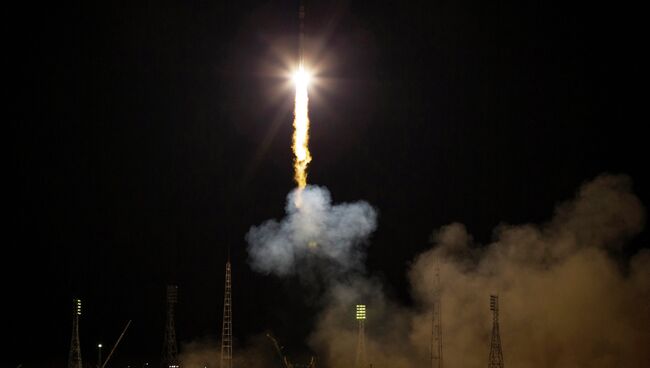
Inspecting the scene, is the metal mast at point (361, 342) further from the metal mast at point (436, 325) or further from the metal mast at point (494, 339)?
the metal mast at point (494, 339)

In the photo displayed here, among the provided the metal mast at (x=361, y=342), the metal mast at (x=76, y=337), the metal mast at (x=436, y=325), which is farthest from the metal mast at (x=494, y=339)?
the metal mast at (x=76, y=337)

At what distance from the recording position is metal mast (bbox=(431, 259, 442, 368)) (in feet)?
210

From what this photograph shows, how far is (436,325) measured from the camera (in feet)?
221

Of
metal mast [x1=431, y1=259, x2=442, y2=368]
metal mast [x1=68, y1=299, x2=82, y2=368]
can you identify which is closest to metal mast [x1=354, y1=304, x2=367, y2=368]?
metal mast [x1=431, y1=259, x2=442, y2=368]

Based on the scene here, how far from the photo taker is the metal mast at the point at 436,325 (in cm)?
6400

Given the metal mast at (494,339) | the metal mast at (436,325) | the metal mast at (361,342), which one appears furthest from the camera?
the metal mast at (436,325)

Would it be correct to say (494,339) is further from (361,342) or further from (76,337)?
(76,337)

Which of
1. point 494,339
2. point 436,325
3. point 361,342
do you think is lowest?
point 494,339

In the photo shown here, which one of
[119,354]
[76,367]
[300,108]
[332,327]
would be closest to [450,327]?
[332,327]

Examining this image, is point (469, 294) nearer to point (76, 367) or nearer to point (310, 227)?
point (310, 227)

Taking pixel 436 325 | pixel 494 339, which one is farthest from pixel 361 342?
pixel 494 339

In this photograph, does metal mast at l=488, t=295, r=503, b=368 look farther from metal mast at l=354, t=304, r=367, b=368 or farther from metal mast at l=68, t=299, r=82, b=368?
metal mast at l=68, t=299, r=82, b=368

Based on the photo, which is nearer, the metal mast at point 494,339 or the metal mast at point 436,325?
the metal mast at point 494,339

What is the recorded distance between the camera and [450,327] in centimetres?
6769
